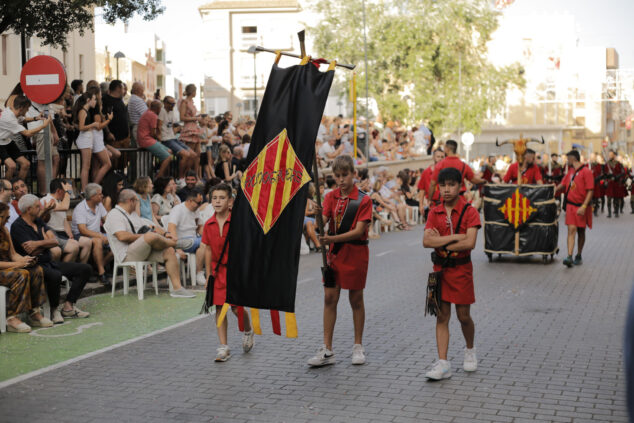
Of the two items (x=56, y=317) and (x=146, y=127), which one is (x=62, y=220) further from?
(x=146, y=127)

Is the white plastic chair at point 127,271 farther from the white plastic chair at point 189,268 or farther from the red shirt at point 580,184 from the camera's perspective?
the red shirt at point 580,184

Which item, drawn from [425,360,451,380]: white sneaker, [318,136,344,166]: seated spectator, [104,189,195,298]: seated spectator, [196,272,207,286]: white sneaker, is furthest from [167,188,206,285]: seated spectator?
[318,136,344,166]: seated spectator

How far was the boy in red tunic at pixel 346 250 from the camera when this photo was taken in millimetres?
7637

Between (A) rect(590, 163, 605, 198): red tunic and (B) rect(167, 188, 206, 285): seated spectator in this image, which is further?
(A) rect(590, 163, 605, 198): red tunic

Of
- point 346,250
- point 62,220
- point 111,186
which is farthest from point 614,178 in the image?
point 346,250

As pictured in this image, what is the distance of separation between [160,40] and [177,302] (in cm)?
7369

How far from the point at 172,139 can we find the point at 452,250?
11.7 meters

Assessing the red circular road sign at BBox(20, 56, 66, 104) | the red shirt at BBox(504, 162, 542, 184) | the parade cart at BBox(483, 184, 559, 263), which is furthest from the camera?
the red shirt at BBox(504, 162, 542, 184)

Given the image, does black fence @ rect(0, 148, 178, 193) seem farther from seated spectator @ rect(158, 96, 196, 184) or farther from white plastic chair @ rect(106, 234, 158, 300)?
white plastic chair @ rect(106, 234, 158, 300)

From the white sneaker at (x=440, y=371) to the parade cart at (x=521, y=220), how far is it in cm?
877

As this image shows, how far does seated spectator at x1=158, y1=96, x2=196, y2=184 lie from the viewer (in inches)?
697

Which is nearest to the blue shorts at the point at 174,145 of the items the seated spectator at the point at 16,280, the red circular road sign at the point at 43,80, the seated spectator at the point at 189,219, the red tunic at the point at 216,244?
the seated spectator at the point at 189,219

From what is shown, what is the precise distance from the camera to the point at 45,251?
1031 centimetres

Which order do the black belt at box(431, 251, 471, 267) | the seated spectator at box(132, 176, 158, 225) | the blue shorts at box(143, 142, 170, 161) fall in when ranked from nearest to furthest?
the black belt at box(431, 251, 471, 267) → the seated spectator at box(132, 176, 158, 225) → the blue shorts at box(143, 142, 170, 161)
